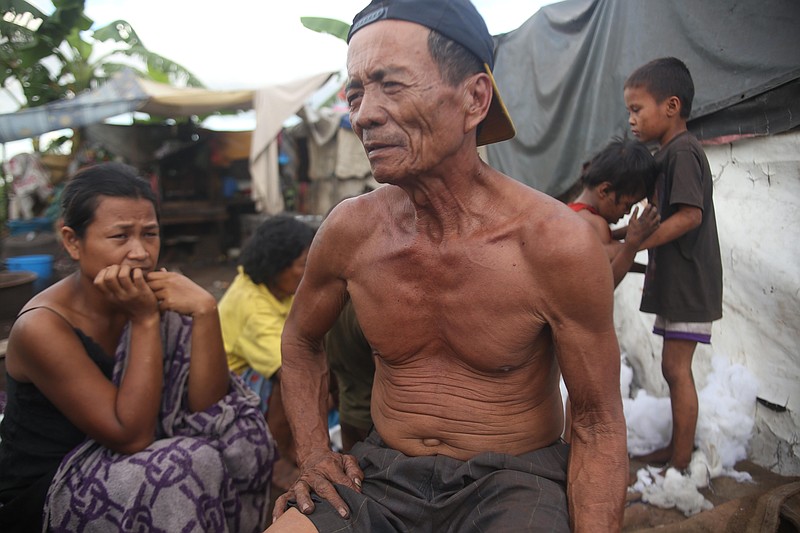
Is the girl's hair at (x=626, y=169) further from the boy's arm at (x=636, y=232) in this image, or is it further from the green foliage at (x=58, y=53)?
the green foliage at (x=58, y=53)

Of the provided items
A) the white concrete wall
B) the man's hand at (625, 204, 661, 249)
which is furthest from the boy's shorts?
the man's hand at (625, 204, 661, 249)

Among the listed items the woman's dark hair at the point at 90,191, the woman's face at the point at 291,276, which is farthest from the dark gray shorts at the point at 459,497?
the woman's face at the point at 291,276

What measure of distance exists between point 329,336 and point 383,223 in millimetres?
1218

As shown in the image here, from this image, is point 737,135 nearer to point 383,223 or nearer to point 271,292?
point 383,223

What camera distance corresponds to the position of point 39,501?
192cm

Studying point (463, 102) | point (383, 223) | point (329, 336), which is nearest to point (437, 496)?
point (383, 223)

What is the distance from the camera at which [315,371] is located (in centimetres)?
185

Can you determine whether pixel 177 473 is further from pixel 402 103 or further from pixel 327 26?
pixel 327 26

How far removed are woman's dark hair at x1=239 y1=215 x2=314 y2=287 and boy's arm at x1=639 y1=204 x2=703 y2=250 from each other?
1924 millimetres

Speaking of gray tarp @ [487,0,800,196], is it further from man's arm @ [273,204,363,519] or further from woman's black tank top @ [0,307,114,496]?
woman's black tank top @ [0,307,114,496]

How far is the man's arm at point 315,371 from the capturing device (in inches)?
61.1

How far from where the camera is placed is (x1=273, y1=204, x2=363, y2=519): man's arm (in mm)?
1551

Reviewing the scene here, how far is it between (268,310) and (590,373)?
2253 millimetres

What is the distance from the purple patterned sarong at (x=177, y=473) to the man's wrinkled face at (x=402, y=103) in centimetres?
135
